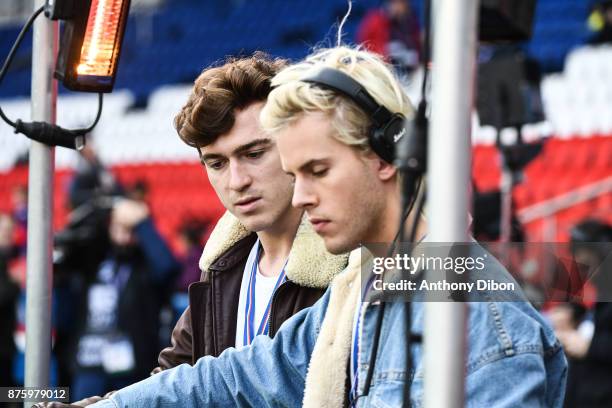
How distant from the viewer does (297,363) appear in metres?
2.42

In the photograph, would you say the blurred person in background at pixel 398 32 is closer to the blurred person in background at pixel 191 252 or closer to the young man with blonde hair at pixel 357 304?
the blurred person in background at pixel 191 252

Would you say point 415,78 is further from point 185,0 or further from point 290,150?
point 290,150

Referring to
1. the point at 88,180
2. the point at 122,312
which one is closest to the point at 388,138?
the point at 122,312

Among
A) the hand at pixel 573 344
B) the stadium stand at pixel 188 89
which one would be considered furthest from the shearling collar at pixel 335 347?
the stadium stand at pixel 188 89

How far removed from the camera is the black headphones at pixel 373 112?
2.10 meters

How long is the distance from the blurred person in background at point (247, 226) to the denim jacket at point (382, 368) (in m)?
0.38

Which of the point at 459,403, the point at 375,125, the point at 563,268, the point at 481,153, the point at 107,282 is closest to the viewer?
the point at 459,403

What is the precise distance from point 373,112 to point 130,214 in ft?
14.8

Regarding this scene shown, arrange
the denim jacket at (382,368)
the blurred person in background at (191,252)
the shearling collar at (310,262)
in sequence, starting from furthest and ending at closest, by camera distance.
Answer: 1. the blurred person in background at (191,252)
2. the shearling collar at (310,262)
3. the denim jacket at (382,368)

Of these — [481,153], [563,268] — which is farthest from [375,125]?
[481,153]

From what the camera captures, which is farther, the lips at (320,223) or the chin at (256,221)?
the chin at (256,221)

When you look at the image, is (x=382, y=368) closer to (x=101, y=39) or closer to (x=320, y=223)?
(x=320, y=223)

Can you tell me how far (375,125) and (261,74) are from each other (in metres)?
0.93

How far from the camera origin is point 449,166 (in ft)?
5.42
